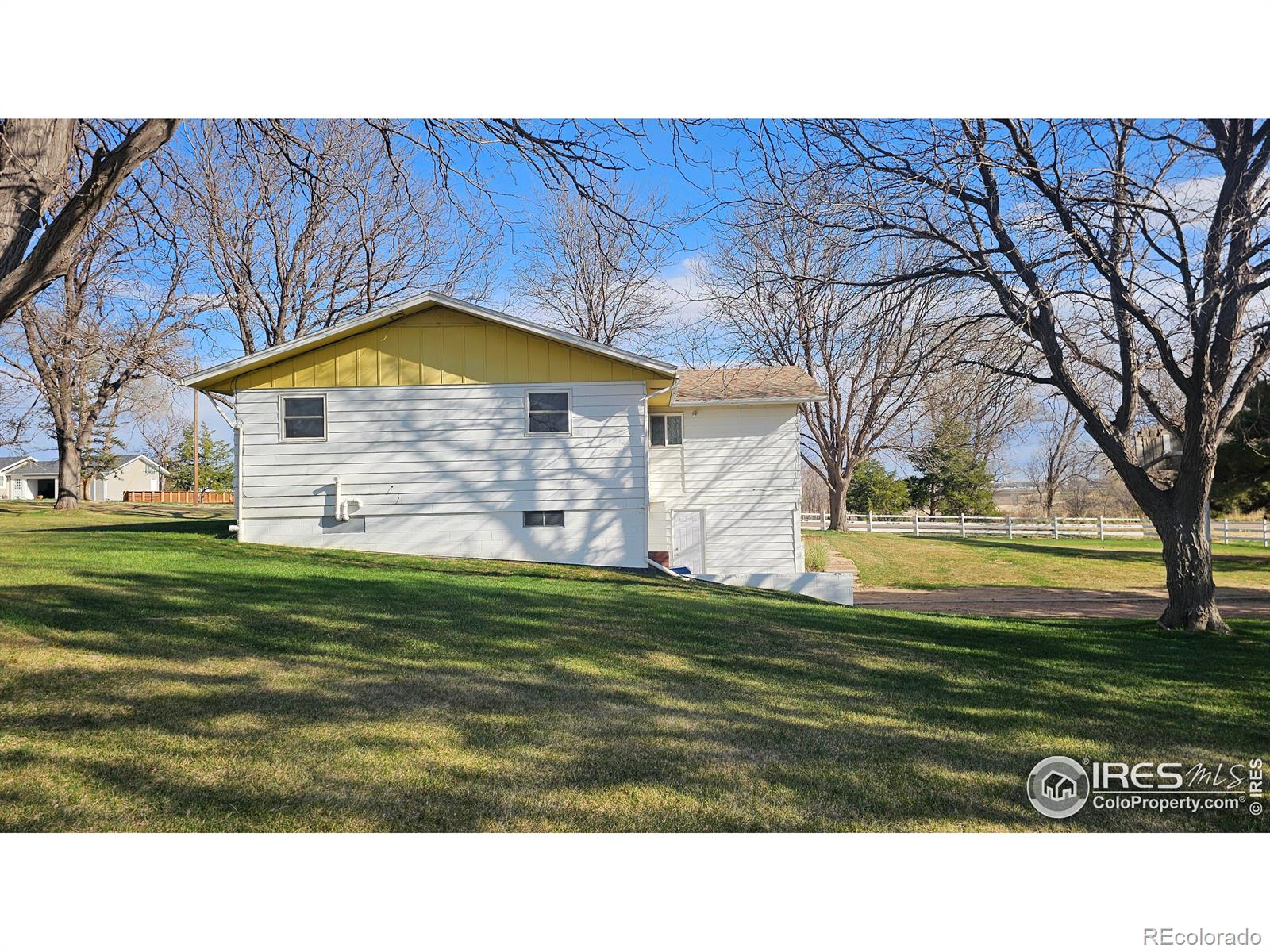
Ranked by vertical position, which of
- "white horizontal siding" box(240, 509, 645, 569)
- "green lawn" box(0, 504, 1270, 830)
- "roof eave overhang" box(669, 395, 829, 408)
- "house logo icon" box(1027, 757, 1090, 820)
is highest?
"roof eave overhang" box(669, 395, 829, 408)

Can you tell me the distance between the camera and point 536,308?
1869cm

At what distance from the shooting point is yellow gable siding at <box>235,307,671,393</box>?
11.1m

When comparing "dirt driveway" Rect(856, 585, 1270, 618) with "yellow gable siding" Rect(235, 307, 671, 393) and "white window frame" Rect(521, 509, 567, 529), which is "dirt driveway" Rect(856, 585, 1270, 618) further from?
"yellow gable siding" Rect(235, 307, 671, 393)

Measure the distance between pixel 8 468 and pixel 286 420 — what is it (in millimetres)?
15866

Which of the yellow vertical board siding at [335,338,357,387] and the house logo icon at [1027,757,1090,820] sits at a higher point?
the yellow vertical board siding at [335,338,357,387]

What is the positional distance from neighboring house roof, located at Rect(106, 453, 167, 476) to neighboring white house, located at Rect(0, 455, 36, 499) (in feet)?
31.3

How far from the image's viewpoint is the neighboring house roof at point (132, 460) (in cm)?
3342

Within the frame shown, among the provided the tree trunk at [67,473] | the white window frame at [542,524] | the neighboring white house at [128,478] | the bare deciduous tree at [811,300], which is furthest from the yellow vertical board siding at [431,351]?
the neighboring white house at [128,478]

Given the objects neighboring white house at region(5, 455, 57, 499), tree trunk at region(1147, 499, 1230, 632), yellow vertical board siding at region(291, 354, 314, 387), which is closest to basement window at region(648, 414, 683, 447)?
yellow vertical board siding at region(291, 354, 314, 387)

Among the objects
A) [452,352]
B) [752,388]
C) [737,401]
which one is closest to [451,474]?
[452,352]

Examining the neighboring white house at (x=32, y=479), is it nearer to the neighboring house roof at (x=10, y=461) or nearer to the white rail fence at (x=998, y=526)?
the neighboring house roof at (x=10, y=461)

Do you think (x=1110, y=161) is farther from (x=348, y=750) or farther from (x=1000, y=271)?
(x=348, y=750)

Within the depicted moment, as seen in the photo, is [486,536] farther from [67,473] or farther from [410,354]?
[67,473]
